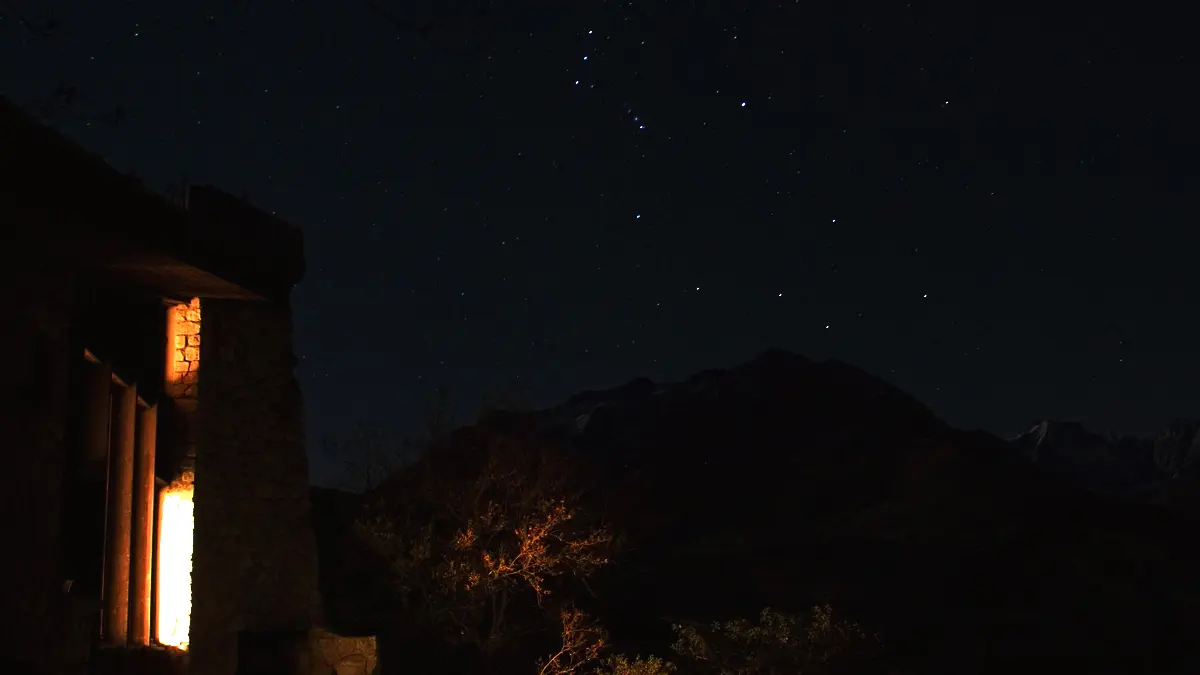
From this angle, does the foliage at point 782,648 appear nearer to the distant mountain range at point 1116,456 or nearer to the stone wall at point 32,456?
the stone wall at point 32,456

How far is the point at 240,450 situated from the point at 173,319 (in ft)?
4.44

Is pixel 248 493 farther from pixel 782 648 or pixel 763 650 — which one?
pixel 782 648

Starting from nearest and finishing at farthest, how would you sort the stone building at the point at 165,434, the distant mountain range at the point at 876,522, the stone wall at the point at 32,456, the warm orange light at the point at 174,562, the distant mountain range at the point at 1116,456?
the stone wall at the point at 32,456 < the stone building at the point at 165,434 < the warm orange light at the point at 174,562 < the distant mountain range at the point at 876,522 < the distant mountain range at the point at 1116,456

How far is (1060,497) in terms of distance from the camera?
110 feet

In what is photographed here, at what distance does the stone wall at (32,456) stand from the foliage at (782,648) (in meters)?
8.74

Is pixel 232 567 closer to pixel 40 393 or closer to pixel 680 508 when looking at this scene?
pixel 40 393

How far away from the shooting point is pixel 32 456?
726 centimetres

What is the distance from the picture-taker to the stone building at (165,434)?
296 inches

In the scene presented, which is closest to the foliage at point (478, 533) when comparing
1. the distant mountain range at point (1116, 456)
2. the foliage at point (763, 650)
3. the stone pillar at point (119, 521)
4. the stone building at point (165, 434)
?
the foliage at point (763, 650)

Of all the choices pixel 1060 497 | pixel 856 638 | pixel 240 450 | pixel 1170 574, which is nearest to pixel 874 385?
pixel 1060 497

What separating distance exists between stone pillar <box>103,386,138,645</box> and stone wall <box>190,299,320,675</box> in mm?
568

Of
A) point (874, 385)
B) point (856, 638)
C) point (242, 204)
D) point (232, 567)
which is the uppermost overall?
point (874, 385)

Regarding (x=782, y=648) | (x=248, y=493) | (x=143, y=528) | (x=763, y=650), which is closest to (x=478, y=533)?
(x=763, y=650)

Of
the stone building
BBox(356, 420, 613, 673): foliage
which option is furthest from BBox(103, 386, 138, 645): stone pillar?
BBox(356, 420, 613, 673): foliage
